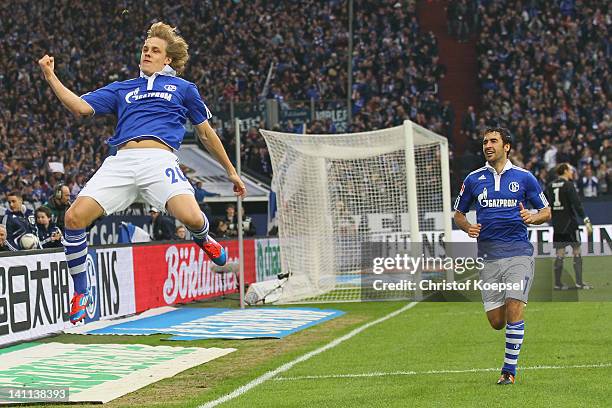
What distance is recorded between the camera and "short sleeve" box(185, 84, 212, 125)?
25.8 feet

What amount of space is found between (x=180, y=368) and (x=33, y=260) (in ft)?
12.7

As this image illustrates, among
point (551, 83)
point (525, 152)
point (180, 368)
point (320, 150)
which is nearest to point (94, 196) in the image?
point (180, 368)

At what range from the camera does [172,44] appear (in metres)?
7.76

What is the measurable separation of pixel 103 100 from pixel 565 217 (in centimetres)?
1312

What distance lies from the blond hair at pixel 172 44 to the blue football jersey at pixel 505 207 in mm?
2930

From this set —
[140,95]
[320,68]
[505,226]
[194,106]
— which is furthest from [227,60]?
[140,95]

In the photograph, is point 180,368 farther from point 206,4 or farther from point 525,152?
point 206,4

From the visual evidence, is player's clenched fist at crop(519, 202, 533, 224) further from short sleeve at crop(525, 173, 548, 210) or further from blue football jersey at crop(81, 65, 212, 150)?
blue football jersey at crop(81, 65, 212, 150)

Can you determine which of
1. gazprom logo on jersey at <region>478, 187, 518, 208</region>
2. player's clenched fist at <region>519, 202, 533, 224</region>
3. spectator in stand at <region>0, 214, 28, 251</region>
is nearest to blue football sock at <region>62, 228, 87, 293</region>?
gazprom logo on jersey at <region>478, 187, 518, 208</region>

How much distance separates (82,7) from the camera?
39.8 metres

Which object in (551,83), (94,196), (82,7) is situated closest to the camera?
(94,196)

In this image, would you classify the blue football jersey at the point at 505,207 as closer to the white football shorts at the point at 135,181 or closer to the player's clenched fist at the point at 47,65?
the white football shorts at the point at 135,181

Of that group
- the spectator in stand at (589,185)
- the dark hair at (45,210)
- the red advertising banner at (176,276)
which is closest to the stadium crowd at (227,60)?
the spectator in stand at (589,185)

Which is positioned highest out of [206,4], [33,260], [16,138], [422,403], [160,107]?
[206,4]
